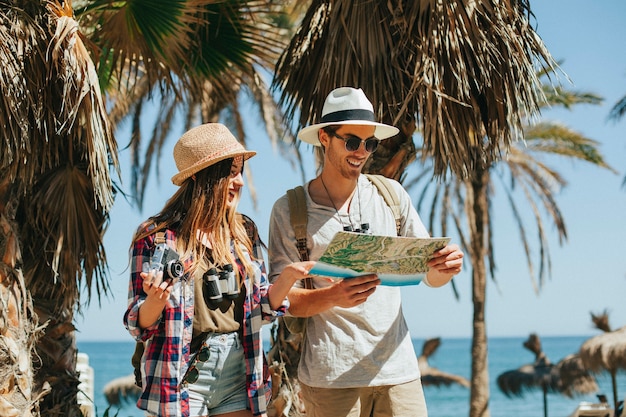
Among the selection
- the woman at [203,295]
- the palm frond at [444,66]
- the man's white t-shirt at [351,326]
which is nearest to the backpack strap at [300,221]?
the man's white t-shirt at [351,326]

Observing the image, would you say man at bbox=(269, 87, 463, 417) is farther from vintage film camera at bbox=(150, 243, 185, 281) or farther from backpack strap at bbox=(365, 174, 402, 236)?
vintage film camera at bbox=(150, 243, 185, 281)

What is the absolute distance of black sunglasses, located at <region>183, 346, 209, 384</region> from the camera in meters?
3.04

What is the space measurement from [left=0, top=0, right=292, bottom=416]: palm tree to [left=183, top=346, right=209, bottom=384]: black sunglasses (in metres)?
3.02

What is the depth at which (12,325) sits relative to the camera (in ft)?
19.5

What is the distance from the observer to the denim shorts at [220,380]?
3.05m

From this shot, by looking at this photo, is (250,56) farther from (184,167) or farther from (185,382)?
(185,382)

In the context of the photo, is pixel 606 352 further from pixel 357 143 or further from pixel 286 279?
pixel 286 279

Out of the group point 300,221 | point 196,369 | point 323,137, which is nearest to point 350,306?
point 300,221

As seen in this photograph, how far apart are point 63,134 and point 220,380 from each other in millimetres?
3796

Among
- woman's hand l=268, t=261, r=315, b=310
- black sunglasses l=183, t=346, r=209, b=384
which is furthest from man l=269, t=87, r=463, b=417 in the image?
black sunglasses l=183, t=346, r=209, b=384

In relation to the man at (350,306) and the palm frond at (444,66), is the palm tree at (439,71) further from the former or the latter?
the man at (350,306)

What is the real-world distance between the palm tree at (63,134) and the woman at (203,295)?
2650mm

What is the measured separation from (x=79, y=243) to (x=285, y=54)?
92.8 inches

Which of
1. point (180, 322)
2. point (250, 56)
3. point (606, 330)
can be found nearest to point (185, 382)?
point (180, 322)
